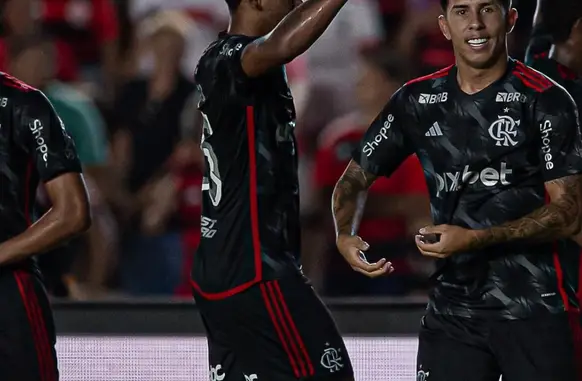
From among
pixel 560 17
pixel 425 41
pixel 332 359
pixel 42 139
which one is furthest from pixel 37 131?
pixel 425 41

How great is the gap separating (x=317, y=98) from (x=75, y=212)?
305cm

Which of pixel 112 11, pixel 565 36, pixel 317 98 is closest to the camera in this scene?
pixel 565 36

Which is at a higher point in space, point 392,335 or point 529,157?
point 529,157

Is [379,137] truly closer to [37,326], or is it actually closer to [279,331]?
[279,331]

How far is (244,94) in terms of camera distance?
385 centimetres

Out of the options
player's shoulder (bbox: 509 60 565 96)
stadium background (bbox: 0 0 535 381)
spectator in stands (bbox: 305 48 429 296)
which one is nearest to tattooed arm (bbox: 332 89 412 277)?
player's shoulder (bbox: 509 60 565 96)

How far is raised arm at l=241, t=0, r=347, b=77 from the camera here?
3539mm

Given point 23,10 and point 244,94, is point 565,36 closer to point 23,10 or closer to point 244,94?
point 244,94

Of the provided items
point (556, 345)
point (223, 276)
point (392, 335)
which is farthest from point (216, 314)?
point (392, 335)

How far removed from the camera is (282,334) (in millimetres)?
3848

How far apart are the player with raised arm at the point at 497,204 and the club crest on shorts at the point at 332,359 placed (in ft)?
0.76

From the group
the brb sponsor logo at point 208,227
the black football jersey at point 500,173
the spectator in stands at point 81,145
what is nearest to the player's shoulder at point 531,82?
the black football jersey at point 500,173

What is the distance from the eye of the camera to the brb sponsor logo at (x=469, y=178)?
3648mm

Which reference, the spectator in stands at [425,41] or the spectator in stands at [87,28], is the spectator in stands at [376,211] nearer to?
the spectator in stands at [425,41]
